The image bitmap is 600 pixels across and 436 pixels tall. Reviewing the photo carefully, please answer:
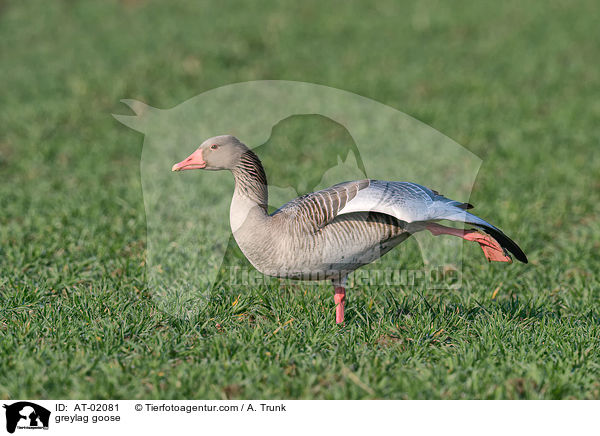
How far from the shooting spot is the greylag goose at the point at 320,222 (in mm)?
3975

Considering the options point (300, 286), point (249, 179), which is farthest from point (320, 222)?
point (300, 286)

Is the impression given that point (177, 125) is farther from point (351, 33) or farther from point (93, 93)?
point (351, 33)

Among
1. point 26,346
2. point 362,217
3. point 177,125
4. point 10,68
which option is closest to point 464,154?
point 177,125

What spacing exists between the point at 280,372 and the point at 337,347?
0.47 meters

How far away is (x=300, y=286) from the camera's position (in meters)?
5.21

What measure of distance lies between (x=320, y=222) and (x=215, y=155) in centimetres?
79

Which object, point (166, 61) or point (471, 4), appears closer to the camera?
point (166, 61)

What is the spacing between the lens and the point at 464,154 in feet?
31.8
